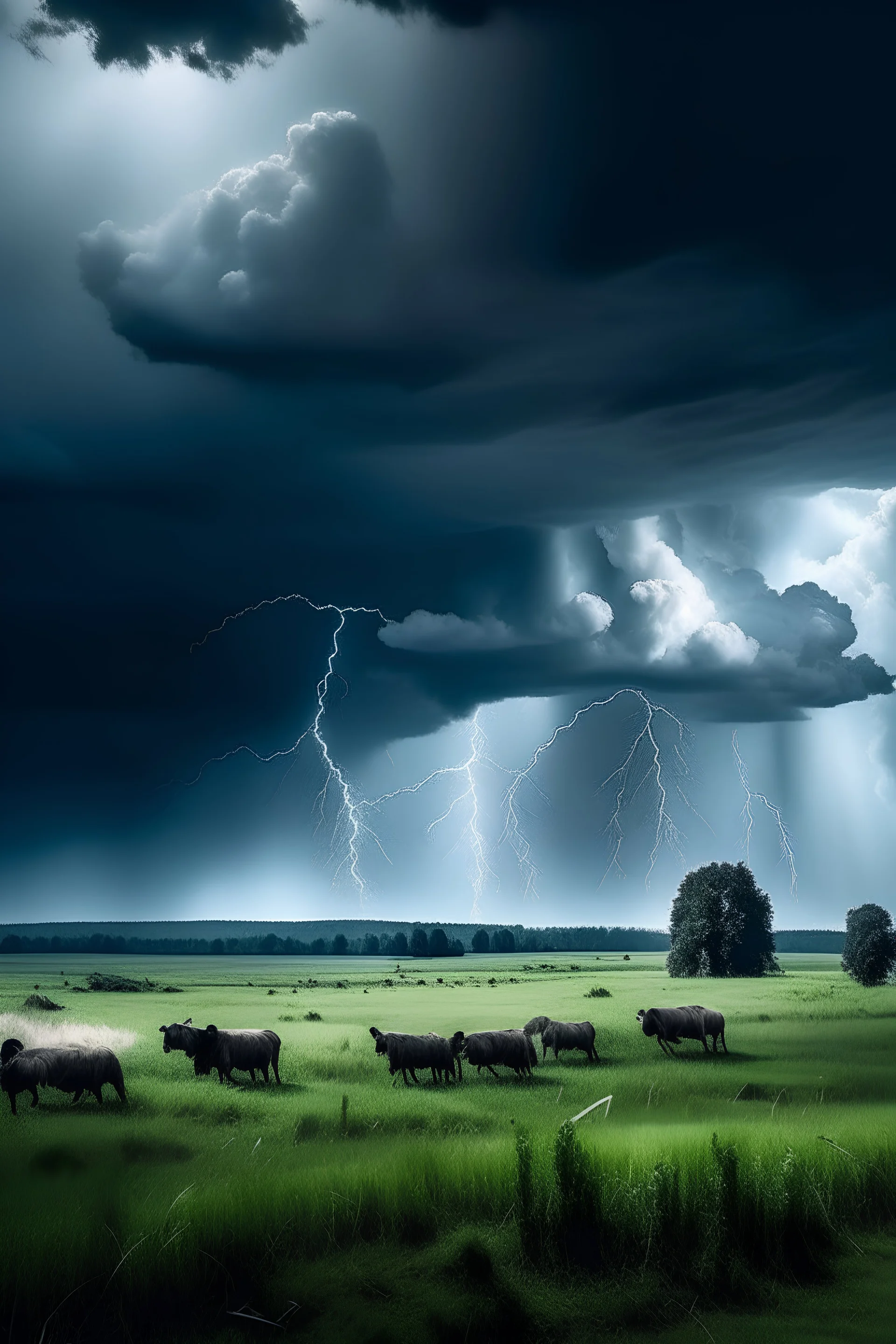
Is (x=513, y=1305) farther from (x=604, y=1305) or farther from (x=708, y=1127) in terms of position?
(x=708, y=1127)

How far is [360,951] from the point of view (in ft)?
524

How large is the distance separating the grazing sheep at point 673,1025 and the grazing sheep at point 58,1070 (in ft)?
61.4

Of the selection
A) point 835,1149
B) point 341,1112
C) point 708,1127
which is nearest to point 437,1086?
point 341,1112

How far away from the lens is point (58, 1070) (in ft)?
72.1

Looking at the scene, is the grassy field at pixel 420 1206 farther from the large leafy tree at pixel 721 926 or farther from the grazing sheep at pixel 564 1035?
the large leafy tree at pixel 721 926

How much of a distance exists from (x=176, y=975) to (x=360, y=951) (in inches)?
2929

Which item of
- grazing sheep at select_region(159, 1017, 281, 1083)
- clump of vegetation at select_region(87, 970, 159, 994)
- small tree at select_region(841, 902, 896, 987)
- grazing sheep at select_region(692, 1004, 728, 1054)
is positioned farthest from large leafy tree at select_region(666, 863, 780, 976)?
grazing sheep at select_region(159, 1017, 281, 1083)

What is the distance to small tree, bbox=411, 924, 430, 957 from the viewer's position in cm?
14225

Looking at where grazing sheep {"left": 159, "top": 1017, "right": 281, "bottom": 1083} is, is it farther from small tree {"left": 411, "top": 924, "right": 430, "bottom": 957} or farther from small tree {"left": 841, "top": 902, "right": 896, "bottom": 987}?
small tree {"left": 411, "top": 924, "right": 430, "bottom": 957}

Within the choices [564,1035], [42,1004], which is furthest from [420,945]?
[564,1035]

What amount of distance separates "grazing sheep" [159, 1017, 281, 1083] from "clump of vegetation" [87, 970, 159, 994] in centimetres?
3061

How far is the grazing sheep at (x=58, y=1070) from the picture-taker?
2136 cm

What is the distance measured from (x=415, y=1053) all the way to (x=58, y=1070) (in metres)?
9.34

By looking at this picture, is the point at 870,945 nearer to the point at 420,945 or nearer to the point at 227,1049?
the point at 227,1049
